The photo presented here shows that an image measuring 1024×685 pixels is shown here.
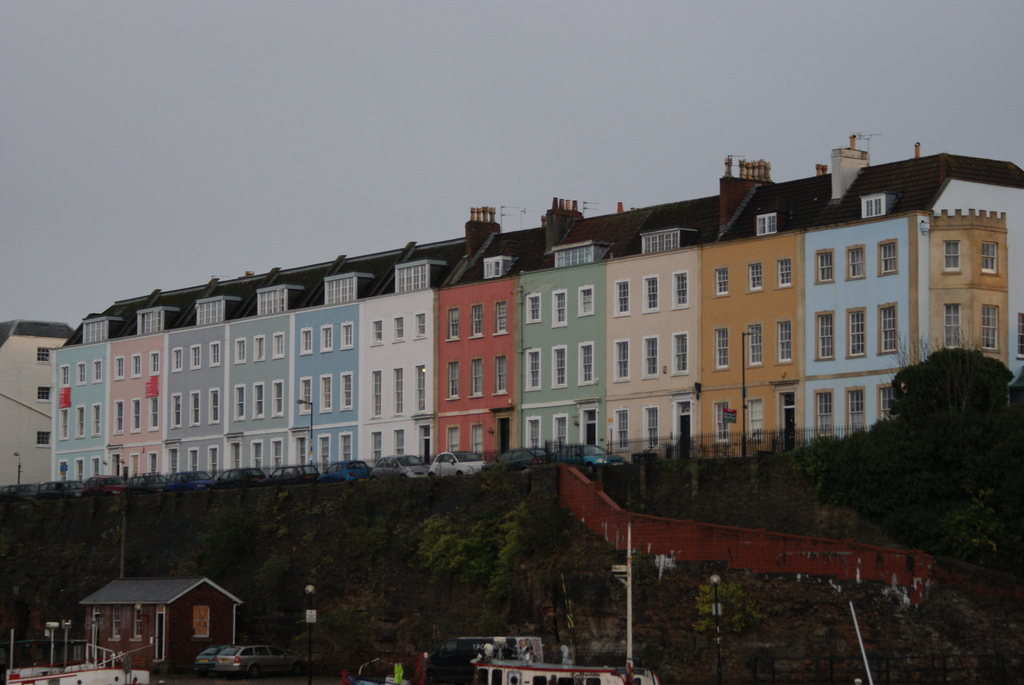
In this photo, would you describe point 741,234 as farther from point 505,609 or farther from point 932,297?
point 505,609

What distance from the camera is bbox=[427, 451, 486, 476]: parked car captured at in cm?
7119

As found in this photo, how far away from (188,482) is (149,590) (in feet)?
42.3

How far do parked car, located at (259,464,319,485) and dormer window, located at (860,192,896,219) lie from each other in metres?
25.7

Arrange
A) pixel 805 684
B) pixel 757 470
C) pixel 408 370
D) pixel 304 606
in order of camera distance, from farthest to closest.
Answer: pixel 408 370, pixel 304 606, pixel 757 470, pixel 805 684

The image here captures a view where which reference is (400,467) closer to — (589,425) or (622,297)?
(589,425)

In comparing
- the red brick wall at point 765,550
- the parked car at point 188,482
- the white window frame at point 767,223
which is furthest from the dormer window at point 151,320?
the red brick wall at point 765,550

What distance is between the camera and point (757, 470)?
6131 cm

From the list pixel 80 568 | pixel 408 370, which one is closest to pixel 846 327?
pixel 408 370

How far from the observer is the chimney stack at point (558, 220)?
83500mm

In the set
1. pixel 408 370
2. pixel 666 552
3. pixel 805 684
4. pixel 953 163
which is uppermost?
pixel 953 163

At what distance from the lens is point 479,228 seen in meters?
88.7

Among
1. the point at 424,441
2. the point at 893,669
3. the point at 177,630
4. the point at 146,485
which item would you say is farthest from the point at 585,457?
the point at 146,485

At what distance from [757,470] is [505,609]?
999 centimetres

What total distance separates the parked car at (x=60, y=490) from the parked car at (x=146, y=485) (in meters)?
3.82
